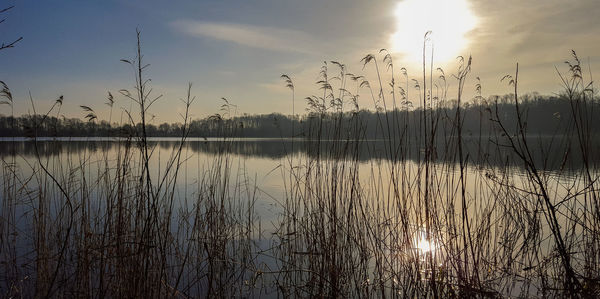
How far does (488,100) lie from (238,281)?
3617mm

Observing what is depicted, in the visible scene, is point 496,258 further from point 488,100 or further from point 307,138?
point 307,138

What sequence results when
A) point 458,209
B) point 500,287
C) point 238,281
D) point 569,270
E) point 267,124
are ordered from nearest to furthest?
point 569,270 < point 500,287 < point 238,281 < point 458,209 < point 267,124

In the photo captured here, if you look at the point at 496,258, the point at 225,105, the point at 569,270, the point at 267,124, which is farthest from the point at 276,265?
the point at 267,124

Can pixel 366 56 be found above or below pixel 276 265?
above

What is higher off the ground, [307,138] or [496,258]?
[307,138]

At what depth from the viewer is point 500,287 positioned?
3.21 metres

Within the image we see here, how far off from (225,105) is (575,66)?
154 inches

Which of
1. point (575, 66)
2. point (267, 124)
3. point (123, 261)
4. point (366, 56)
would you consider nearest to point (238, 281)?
point (123, 261)

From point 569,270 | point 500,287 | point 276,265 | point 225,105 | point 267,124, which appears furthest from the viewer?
point 267,124

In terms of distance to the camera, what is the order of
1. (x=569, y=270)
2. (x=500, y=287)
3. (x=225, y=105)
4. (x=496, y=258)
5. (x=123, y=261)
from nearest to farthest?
(x=569, y=270) < (x=123, y=261) < (x=500, y=287) < (x=496, y=258) < (x=225, y=105)

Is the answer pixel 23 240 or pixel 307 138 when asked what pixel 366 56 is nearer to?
pixel 307 138

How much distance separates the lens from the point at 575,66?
3223 millimetres

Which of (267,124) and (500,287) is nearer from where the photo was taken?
(500,287)

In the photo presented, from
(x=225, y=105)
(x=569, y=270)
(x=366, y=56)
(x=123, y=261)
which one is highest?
(x=366, y=56)
